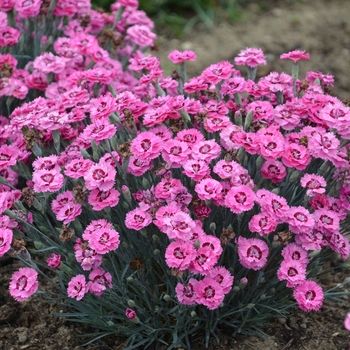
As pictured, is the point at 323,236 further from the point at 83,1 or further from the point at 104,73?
the point at 83,1

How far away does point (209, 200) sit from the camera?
2107 mm

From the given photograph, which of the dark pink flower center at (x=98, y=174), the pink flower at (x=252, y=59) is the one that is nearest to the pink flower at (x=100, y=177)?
the dark pink flower center at (x=98, y=174)

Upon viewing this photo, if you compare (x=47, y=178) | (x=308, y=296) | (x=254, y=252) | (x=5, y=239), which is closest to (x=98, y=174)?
(x=47, y=178)

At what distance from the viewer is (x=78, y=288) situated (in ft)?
6.93

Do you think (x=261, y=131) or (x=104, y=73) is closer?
(x=261, y=131)

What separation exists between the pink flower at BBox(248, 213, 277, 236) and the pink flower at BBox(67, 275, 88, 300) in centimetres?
62

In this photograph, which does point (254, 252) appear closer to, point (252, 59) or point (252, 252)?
point (252, 252)

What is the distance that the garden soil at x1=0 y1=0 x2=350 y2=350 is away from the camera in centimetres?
243

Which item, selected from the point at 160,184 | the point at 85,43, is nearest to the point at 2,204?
the point at 160,184

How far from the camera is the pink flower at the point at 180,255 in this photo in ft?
6.30

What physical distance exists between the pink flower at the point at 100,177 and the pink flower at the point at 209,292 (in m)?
0.47

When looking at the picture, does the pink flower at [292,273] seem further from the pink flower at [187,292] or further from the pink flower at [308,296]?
the pink flower at [187,292]

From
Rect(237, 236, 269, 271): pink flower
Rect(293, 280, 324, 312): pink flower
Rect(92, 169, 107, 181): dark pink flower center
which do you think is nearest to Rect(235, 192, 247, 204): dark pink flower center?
Rect(237, 236, 269, 271): pink flower

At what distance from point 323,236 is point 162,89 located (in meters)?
1.02
